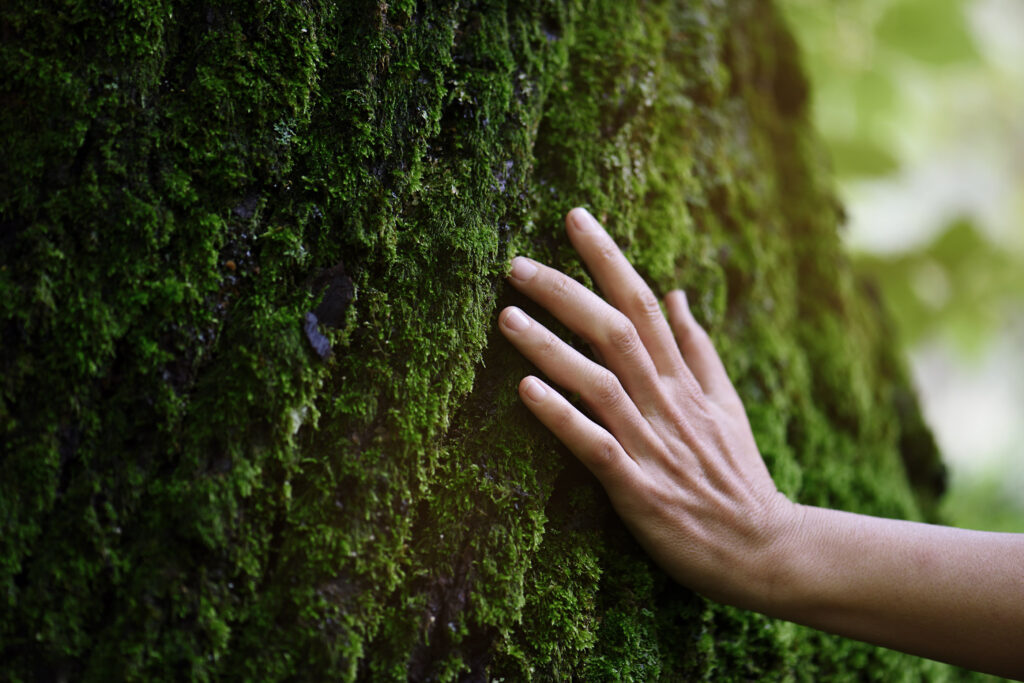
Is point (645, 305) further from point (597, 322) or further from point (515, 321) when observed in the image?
point (515, 321)

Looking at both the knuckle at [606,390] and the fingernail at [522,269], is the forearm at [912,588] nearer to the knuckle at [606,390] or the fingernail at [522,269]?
the knuckle at [606,390]

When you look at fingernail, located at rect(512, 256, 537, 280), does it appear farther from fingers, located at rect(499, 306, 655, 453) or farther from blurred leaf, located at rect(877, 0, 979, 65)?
blurred leaf, located at rect(877, 0, 979, 65)

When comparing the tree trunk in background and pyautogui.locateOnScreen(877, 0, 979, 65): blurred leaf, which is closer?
the tree trunk in background

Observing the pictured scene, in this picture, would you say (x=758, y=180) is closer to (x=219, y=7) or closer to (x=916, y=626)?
(x=916, y=626)

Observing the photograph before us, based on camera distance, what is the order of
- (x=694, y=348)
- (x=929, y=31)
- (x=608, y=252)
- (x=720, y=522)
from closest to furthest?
(x=720, y=522)
(x=608, y=252)
(x=694, y=348)
(x=929, y=31)

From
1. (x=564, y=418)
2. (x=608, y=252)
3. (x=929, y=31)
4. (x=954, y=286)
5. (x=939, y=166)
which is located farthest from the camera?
(x=954, y=286)

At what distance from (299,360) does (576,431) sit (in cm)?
60

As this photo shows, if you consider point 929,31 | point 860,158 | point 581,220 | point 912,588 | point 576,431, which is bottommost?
point 912,588

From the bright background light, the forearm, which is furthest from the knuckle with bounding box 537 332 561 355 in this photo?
the bright background light

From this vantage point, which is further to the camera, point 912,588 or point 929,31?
point 929,31

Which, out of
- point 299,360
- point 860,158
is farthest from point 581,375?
point 860,158

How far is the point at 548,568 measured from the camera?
141cm

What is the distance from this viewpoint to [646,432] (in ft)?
4.81

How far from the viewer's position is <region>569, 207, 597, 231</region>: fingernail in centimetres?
157
